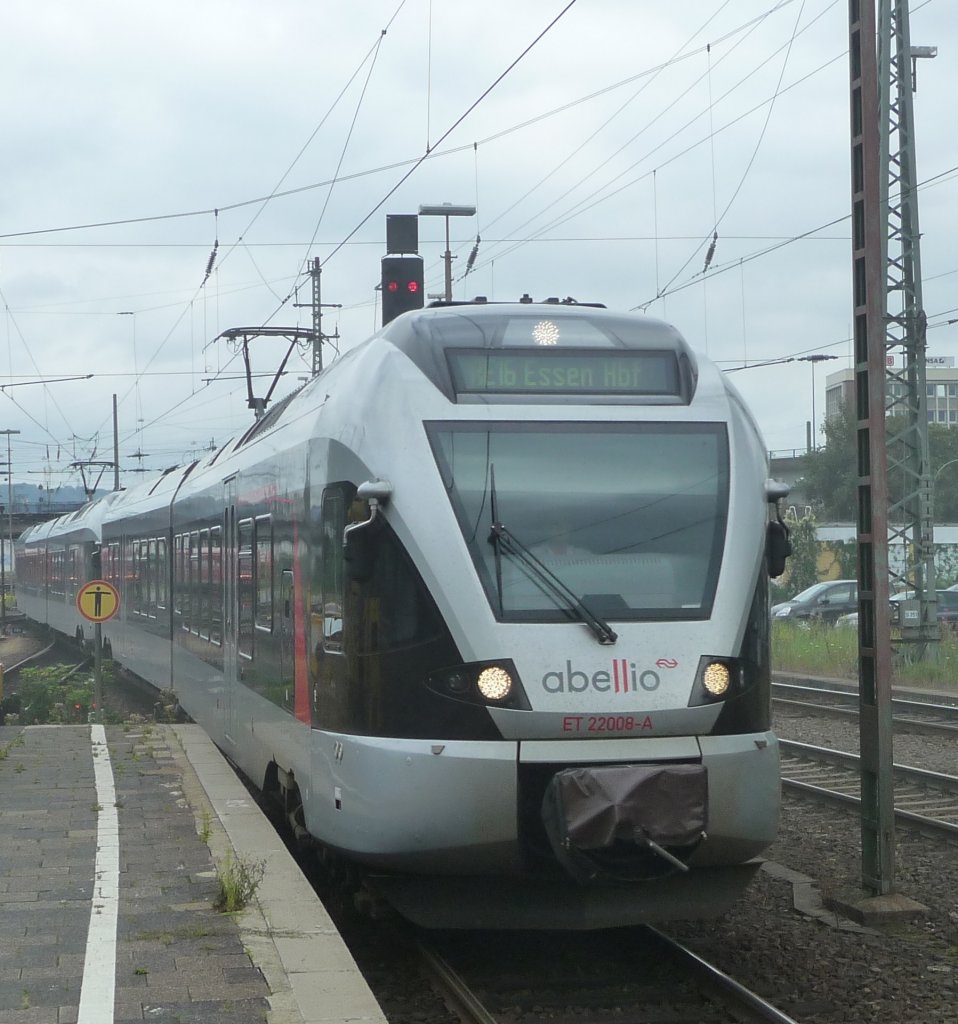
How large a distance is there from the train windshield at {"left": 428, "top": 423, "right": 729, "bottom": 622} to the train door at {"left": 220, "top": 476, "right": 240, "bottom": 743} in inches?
189

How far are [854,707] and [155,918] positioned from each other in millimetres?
14532

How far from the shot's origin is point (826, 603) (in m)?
35.2

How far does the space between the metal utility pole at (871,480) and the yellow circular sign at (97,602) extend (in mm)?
11784

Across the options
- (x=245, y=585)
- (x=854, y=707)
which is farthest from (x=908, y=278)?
(x=245, y=585)

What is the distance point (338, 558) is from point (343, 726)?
831 mm

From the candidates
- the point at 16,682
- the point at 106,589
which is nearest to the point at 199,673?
the point at 106,589

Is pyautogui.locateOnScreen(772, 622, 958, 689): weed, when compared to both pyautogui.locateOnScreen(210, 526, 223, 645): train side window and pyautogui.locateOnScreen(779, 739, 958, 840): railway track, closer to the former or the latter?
pyautogui.locateOnScreen(779, 739, 958, 840): railway track

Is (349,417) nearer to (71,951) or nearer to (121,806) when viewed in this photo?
(71,951)

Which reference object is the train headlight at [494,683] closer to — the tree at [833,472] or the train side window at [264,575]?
the train side window at [264,575]

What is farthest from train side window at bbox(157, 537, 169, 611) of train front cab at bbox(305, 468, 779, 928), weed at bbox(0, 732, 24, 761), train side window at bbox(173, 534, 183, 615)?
train front cab at bbox(305, 468, 779, 928)

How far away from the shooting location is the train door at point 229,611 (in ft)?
39.0

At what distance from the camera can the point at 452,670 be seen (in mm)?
6926

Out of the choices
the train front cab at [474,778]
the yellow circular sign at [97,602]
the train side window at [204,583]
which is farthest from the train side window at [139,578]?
the train front cab at [474,778]

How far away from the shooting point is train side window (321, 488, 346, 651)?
7.58m
